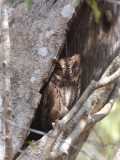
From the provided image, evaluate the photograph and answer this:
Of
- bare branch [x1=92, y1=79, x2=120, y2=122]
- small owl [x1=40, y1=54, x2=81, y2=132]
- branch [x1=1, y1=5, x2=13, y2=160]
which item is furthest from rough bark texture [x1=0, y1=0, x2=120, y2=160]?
branch [x1=1, y1=5, x2=13, y2=160]

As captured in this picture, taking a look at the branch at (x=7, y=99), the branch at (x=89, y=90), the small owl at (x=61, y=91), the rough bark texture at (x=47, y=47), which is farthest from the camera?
the small owl at (x=61, y=91)

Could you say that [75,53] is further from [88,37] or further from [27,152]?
[27,152]

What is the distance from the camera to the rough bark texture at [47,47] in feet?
9.93

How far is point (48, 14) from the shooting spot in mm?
3297

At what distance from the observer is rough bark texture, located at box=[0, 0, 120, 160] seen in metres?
3.03

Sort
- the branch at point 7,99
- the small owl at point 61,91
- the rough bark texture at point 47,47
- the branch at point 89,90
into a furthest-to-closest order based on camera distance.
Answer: the small owl at point 61,91 < the rough bark texture at point 47,47 < the branch at point 89,90 < the branch at point 7,99

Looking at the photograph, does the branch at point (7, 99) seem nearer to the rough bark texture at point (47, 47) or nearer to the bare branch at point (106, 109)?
the rough bark texture at point (47, 47)

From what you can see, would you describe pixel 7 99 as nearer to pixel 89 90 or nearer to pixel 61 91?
pixel 89 90

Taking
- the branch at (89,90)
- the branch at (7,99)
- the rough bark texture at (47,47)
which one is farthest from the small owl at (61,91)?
the branch at (7,99)

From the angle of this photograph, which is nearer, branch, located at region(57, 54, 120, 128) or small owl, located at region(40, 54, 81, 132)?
branch, located at region(57, 54, 120, 128)

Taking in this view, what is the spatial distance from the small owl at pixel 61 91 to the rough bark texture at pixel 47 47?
18 cm

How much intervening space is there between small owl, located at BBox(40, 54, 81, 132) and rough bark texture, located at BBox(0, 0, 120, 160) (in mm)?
175

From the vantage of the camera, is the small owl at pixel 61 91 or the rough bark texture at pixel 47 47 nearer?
the rough bark texture at pixel 47 47

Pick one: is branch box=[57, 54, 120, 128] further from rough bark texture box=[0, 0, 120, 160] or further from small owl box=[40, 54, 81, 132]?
small owl box=[40, 54, 81, 132]
